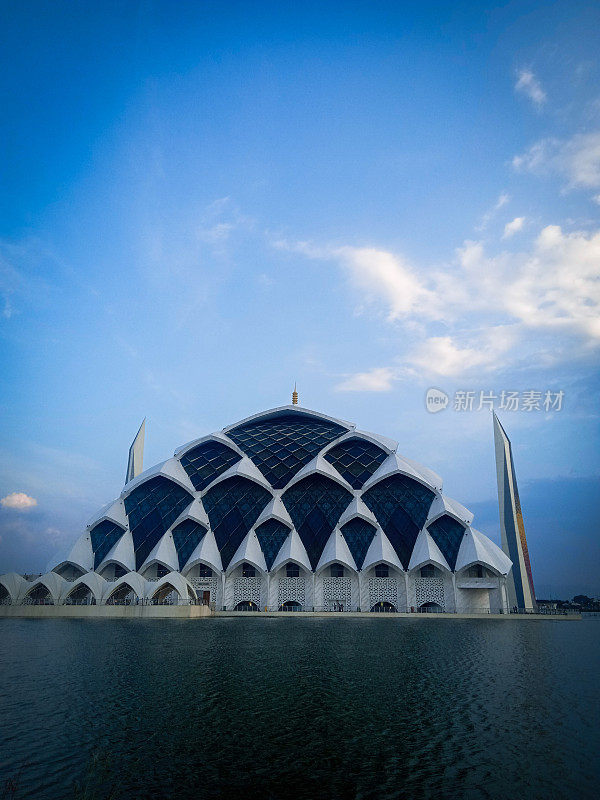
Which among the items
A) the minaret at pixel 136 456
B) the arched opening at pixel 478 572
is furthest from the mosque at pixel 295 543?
the minaret at pixel 136 456

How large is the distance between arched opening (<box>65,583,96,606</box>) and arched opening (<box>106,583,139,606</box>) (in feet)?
4.17

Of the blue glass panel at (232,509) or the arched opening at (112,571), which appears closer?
the arched opening at (112,571)

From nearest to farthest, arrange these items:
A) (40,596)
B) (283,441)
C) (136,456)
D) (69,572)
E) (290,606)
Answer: (40,596) → (290,606) → (69,572) → (283,441) → (136,456)

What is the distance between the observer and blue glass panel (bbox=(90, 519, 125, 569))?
48.5 metres

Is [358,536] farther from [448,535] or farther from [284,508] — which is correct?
[448,535]

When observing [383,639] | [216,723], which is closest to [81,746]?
[216,723]

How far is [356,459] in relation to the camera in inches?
2173

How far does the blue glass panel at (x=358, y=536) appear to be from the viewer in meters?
46.7

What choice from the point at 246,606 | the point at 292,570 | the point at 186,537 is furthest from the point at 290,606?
the point at 186,537

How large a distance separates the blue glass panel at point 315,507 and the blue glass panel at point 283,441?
1733 mm

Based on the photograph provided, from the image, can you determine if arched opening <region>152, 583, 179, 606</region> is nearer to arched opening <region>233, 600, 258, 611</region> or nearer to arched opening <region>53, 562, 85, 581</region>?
arched opening <region>233, 600, 258, 611</region>

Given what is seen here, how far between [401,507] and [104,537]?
87.7 ft

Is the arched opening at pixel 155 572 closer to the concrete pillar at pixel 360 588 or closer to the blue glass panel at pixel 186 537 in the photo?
the blue glass panel at pixel 186 537

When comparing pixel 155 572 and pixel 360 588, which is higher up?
pixel 155 572
